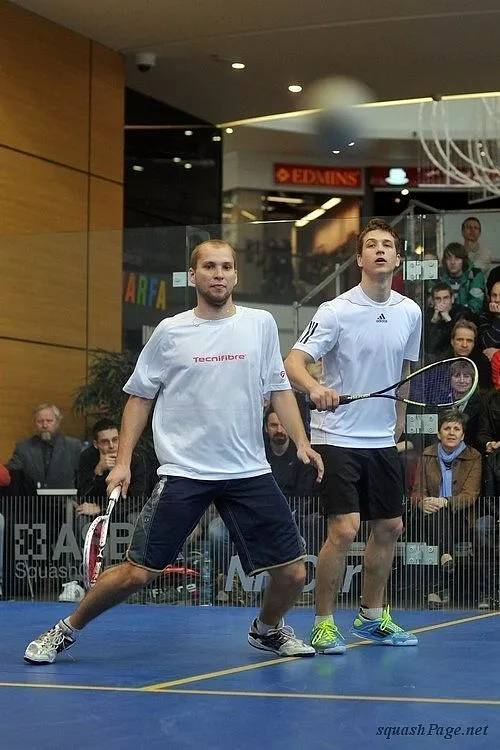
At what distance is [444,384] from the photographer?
6.34 m

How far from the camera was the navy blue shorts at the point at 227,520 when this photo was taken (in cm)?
504

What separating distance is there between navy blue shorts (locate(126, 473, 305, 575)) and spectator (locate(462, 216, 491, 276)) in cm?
311

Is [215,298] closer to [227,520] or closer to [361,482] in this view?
[227,520]

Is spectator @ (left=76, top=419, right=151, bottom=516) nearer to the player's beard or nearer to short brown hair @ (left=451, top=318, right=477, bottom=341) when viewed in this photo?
short brown hair @ (left=451, top=318, right=477, bottom=341)

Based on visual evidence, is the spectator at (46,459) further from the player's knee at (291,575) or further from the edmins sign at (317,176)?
the edmins sign at (317,176)

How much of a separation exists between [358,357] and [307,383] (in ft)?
1.38

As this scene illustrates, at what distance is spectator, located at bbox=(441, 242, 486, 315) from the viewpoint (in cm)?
783

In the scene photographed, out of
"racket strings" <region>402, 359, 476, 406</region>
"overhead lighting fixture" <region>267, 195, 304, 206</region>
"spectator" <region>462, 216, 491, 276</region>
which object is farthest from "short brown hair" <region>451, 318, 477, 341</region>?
"overhead lighting fixture" <region>267, 195, 304, 206</region>

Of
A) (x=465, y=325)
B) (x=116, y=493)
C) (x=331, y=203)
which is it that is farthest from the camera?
(x=331, y=203)

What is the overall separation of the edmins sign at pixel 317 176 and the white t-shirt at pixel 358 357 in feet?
35.3

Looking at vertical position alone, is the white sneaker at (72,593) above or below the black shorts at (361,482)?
below

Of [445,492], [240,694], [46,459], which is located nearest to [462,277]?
[445,492]

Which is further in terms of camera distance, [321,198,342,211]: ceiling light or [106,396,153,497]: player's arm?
[321,198,342,211]: ceiling light

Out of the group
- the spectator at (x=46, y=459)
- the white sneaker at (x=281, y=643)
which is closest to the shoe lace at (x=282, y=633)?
the white sneaker at (x=281, y=643)
